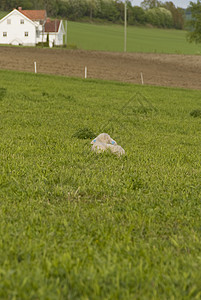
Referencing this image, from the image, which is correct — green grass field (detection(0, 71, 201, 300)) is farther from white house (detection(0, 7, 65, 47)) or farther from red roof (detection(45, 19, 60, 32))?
red roof (detection(45, 19, 60, 32))

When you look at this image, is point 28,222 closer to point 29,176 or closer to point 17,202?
point 17,202

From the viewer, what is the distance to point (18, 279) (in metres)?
3.03

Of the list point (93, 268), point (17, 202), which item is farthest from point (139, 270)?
point (17, 202)

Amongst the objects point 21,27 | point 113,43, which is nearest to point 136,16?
point 113,43

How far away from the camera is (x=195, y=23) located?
152 feet

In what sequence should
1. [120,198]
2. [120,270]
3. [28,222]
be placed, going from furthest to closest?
[120,198], [28,222], [120,270]

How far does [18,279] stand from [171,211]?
87.5 inches

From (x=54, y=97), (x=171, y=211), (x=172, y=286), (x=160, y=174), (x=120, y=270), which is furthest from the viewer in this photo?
(x=54, y=97)

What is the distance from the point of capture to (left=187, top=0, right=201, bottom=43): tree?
151 feet

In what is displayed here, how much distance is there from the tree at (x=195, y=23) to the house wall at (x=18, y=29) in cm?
4338

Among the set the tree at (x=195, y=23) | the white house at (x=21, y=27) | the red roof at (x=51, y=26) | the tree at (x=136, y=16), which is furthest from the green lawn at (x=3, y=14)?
the tree at (x=136, y=16)

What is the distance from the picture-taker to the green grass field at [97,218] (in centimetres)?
305

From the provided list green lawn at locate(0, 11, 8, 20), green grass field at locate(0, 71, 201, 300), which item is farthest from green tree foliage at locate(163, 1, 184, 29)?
green grass field at locate(0, 71, 201, 300)

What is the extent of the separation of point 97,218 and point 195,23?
46.4 m
